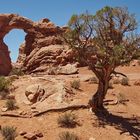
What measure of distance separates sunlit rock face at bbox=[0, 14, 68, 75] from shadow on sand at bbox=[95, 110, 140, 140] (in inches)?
874

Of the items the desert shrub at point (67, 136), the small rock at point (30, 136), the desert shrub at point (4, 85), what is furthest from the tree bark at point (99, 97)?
the desert shrub at point (4, 85)

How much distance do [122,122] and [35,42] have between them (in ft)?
89.9

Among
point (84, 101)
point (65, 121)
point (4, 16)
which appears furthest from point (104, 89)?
point (4, 16)

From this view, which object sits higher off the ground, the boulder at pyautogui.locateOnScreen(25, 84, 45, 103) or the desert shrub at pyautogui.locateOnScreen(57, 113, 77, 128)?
the boulder at pyautogui.locateOnScreen(25, 84, 45, 103)

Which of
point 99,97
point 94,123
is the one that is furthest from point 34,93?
point 94,123

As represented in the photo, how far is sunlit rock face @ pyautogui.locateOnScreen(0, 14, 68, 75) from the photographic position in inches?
1519

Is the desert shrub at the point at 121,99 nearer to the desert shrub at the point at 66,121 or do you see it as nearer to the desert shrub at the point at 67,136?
the desert shrub at the point at 66,121

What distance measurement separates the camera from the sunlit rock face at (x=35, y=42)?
1519 inches

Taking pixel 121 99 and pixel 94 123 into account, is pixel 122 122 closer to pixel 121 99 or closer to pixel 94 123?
pixel 94 123

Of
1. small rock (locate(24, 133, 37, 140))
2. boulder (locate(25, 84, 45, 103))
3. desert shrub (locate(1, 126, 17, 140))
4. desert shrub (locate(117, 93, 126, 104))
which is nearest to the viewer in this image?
desert shrub (locate(1, 126, 17, 140))

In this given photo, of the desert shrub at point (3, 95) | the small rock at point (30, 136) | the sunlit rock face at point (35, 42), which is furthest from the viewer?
the sunlit rock face at point (35, 42)

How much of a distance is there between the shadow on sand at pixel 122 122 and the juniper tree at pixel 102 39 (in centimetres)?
67

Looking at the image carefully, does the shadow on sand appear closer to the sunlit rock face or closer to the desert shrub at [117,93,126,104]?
the desert shrub at [117,93,126,104]

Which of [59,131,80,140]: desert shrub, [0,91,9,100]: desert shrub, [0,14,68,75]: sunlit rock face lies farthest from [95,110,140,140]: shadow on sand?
[0,14,68,75]: sunlit rock face
